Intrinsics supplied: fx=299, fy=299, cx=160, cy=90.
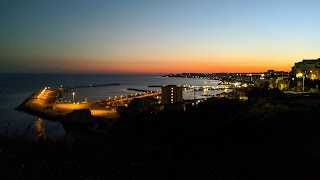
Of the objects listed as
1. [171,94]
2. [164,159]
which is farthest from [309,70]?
[164,159]

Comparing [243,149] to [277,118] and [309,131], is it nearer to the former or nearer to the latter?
[309,131]

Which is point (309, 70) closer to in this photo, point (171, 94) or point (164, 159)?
point (171, 94)

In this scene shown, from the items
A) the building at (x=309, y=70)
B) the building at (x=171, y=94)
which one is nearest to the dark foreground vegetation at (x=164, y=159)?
the building at (x=309, y=70)

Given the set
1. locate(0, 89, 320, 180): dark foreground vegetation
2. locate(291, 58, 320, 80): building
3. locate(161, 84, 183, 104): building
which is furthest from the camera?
locate(161, 84, 183, 104): building

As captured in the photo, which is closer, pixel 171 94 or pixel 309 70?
pixel 309 70

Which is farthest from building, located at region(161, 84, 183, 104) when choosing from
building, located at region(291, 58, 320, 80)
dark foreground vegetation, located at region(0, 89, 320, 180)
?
dark foreground vegetation, located at region(0, 89, 320, 180)

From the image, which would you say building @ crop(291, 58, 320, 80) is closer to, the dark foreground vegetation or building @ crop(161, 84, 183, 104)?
building @ crop(161, 84, 183, 104)

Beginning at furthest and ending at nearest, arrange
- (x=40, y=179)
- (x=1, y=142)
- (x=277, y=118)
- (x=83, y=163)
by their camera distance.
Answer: (x=277, y=118), (x=1, y=142), (x=83, y=163), (x=40, y=179)

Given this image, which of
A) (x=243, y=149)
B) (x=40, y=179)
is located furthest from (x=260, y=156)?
(x=40, y=179)

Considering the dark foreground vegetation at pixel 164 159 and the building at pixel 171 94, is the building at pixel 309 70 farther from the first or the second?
the dark foreground vegetation at pixel 164 159

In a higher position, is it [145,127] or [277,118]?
[277,118]

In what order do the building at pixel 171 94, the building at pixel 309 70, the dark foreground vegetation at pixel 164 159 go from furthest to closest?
1. the building at pixel 171 94
2. the building at pixel 309 70
3. the dark foreground vegetation at pixel 164 159
